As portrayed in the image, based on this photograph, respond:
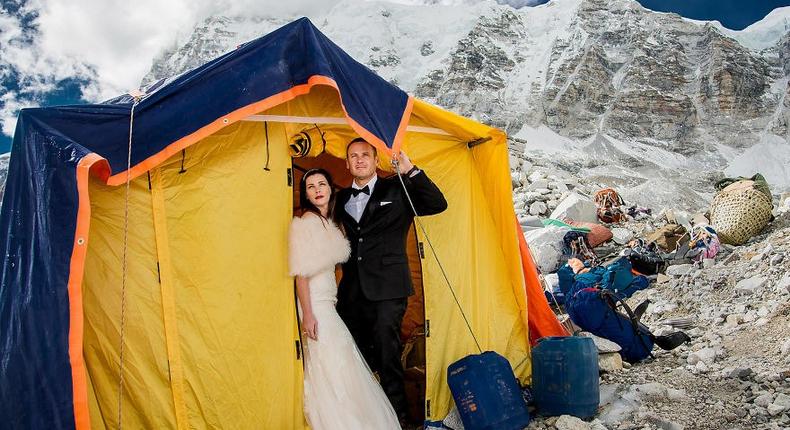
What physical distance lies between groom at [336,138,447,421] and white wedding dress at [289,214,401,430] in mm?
169

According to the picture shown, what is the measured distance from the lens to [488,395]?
3340mm

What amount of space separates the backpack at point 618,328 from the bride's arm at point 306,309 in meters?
2.71

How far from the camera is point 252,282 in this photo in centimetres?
336

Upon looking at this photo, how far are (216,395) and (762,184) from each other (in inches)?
404

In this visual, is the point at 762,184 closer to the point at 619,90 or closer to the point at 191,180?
the point at 191,180

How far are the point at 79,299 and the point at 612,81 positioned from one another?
4000 inches

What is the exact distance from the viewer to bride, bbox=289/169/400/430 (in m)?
3.34

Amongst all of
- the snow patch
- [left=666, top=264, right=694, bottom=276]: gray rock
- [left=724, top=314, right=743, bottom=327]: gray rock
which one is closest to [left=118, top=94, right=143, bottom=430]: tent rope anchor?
[left=724, top=314, right=743, bottom=327]: gray rock

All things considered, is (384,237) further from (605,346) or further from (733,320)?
(733,320)

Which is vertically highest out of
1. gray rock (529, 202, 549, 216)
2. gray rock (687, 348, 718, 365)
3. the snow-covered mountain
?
the snow-covered mountain

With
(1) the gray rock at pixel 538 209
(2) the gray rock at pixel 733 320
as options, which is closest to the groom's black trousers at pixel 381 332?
(2) the gray rock at pixel 733 320

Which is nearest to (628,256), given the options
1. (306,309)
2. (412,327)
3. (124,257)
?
(412,327)

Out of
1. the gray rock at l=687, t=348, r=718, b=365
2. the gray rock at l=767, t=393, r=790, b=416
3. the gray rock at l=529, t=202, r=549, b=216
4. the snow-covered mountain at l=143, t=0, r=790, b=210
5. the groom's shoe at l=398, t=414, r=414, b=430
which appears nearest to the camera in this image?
the gray rock at l=767, t=393, r=790, b=416

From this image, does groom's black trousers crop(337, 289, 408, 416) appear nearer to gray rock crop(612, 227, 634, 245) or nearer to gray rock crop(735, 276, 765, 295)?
gray rock crop(735, 276, 765, 295)
